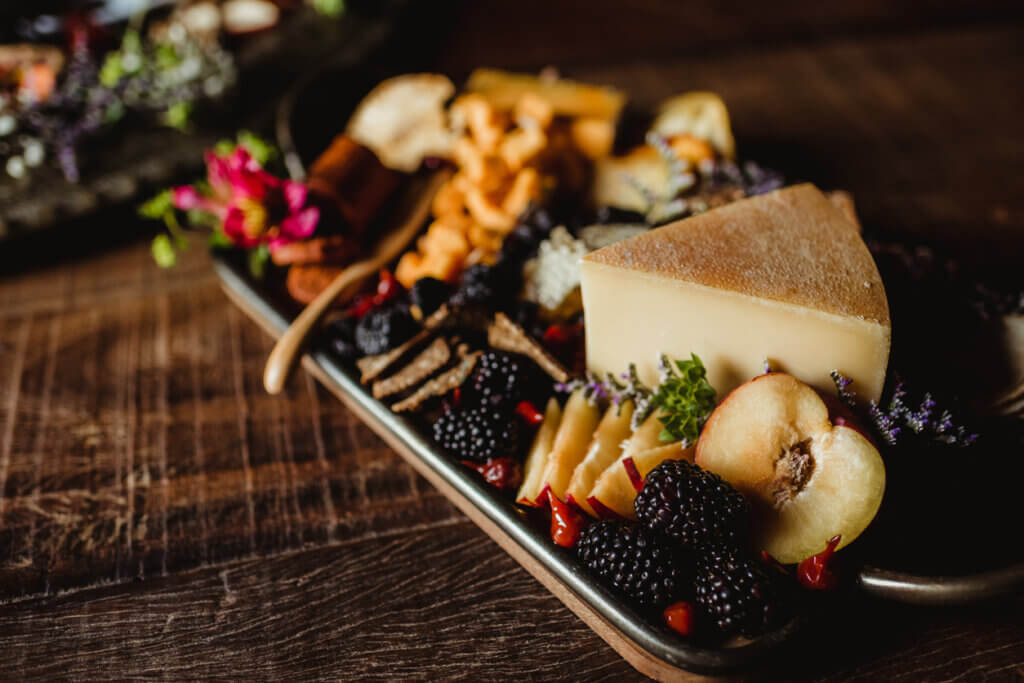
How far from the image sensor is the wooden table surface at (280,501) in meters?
1.28

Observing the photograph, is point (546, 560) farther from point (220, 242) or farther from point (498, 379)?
point (220, 242)

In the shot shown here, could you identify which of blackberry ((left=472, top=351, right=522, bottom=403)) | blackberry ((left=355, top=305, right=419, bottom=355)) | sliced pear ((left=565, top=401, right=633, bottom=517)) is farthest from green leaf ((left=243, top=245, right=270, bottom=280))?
sliced pear ((left=565, top=401, right=633, bottom=517))

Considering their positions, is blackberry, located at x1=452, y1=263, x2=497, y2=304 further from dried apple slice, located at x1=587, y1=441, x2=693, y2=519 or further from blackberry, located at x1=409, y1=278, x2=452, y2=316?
dried apple slice, located at x1=587, y1=441, x2=693, y2=519

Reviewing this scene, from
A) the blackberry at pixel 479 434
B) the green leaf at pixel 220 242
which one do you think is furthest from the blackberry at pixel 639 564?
the green leaf at pixel 220 242

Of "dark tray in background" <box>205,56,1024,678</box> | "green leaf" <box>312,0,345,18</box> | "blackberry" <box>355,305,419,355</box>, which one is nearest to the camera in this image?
"dark tray in background" <box>205,56,1024,678</box>

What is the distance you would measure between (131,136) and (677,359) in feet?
5.84

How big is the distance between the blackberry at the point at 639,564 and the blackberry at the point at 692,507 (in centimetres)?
3

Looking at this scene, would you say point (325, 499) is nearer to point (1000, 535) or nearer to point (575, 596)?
point (575, 596)

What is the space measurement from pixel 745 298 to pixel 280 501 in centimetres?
92

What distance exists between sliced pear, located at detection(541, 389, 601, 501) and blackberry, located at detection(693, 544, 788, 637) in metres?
0.29

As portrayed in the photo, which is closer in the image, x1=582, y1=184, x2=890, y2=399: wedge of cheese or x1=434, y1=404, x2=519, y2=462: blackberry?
x1=582, y1=184, x2=890, y2=399: wedge of cheese

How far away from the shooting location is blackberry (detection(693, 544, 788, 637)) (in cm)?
112

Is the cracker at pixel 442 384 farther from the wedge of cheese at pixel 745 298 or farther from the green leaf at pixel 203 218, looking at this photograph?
the green leaf at pixel 203 218

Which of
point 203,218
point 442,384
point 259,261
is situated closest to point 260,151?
point 203,218
